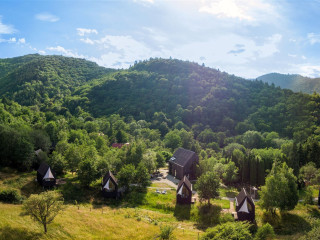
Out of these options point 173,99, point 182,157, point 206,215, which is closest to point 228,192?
point 206,215

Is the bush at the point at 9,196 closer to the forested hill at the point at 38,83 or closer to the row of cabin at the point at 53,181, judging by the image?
the row of cabin at the point at 53,181

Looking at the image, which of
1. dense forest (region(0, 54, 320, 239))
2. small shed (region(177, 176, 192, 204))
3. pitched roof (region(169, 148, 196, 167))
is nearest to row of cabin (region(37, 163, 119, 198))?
dense forest (region(0, 54, 320, 239))

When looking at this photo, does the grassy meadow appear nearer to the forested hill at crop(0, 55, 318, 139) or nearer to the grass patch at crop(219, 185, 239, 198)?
the grass patch at crop(219, 185, 239, 198)

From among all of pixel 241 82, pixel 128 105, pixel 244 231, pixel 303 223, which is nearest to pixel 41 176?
pixel 244 231

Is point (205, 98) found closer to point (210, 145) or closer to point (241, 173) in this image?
point (210, 145)

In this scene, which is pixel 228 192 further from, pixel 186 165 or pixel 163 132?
pixel 163 132

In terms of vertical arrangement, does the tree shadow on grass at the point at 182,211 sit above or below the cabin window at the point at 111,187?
below

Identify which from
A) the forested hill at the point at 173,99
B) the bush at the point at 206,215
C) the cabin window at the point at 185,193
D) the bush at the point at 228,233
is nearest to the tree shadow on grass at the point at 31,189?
the cabin window at the point at 185,193
